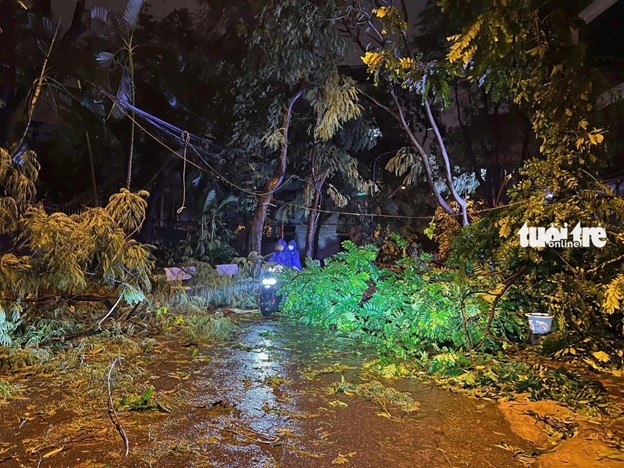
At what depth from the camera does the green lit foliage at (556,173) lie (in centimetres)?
534

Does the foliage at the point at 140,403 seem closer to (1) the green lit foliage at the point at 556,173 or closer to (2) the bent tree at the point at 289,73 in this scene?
(1) the green lit foliage at the point at 556,173

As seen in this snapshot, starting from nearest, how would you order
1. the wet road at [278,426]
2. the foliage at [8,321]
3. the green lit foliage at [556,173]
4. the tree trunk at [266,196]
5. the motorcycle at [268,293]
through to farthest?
the wet road at [278,426] → the green lit foliage at [556,173] → the foliage at [8,321] → the motorcycle at [268,293] → the tree trunk at [266,196]

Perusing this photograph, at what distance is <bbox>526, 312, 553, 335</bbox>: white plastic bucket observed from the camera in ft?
21.0

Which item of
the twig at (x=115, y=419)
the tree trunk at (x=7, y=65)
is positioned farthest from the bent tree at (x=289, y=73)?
the twig at (x=115, y=419)

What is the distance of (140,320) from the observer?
8008mm

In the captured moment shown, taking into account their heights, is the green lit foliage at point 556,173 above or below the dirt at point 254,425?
above

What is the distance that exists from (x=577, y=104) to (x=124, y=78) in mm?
9769

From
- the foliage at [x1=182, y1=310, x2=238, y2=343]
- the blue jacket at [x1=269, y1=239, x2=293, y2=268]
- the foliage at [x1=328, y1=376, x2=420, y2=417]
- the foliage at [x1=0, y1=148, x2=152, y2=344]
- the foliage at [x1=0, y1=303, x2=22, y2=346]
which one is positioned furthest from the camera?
the blue jacket at [x1=269, y1=239, x2=293, y2=268]

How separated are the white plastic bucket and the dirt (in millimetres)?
2181

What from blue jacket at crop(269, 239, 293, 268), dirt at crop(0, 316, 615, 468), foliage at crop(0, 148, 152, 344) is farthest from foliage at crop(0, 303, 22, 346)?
blue jacket at crop(269, 239, 293, 268)

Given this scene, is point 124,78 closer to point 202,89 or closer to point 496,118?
point 202,89

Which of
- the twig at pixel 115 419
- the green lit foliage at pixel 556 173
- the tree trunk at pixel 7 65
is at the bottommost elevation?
the twig at pixel 115 419

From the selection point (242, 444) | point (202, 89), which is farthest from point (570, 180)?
point (202, 89)

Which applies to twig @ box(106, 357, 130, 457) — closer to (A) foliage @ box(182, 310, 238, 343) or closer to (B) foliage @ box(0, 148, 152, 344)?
(B) foliage @ box(0, 148, 152, 344)
